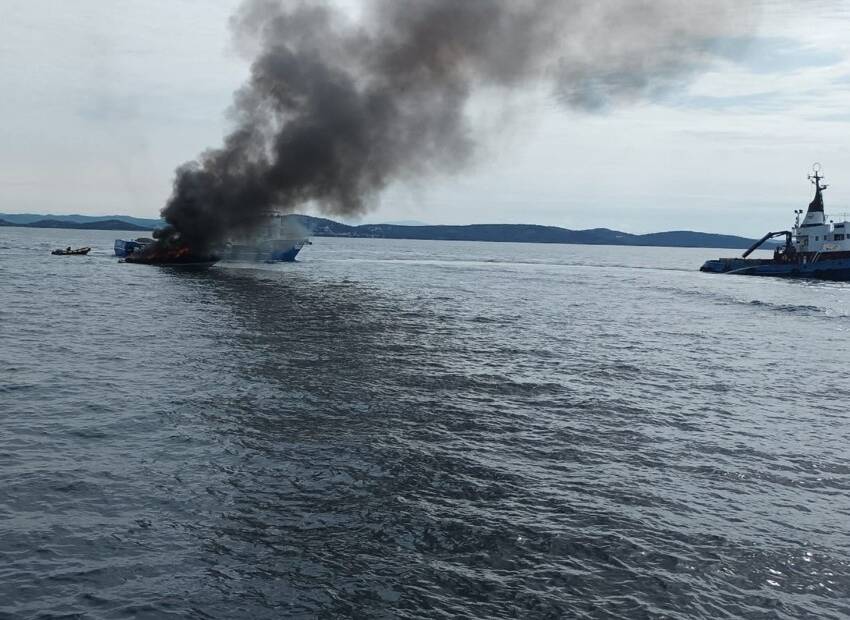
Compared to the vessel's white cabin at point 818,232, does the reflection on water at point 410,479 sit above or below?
below

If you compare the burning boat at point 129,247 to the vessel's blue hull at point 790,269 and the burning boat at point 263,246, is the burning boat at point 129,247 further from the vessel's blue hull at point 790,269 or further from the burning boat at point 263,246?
the vessel's blue hull at point 790,269

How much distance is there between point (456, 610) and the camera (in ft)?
37.0

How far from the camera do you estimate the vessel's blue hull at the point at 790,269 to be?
11238 cm

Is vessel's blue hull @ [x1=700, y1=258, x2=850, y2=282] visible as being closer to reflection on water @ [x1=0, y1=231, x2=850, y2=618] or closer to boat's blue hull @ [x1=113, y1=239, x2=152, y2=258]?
reflection on water @ [x1=0, y1=231, x2=850, y2=618]

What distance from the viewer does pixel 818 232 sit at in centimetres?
11756

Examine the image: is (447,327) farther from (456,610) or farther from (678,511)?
(456,610)

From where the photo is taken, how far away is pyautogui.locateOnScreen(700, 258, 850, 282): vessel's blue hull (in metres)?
112

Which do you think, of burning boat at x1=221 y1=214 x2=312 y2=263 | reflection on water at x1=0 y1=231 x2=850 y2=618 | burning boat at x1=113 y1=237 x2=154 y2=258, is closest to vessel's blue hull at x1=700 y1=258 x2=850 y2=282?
reflection on water at x1=0 y1=231 x2=850 y2=618

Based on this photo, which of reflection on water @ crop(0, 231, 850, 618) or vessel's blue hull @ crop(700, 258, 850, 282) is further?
vessel's blue hull @ crop(700, 258, 850, 282)

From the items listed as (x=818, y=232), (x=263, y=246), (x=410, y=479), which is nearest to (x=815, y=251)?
(x=818, y=232)

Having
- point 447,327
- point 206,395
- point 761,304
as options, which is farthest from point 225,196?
point 206,395

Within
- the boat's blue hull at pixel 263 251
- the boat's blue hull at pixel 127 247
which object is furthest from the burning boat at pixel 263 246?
the boat's blue hull at pixel 127 247

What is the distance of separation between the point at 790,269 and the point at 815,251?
522 centimetres

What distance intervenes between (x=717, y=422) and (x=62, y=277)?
3227 inches
